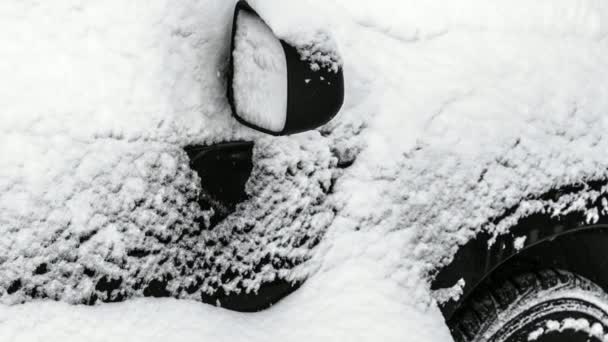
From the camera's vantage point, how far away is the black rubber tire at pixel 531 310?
2043mm

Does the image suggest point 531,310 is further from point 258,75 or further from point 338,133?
point 258,75

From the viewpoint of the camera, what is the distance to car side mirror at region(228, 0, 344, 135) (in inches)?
58.8

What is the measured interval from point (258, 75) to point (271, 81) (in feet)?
0.10

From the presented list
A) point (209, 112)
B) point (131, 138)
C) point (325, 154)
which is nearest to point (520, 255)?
point (325, 154)

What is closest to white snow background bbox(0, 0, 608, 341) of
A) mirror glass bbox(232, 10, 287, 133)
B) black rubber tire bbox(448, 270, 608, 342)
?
mirror glass bbox(232, 10, 287, 133)

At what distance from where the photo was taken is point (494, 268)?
2027mm

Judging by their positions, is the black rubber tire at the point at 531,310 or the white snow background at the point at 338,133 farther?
the black rubber tire at the point at 531,310

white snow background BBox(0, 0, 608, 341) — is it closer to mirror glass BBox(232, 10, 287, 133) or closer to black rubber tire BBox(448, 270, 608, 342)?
mirror glass BBox(232, 10, 287, 133)

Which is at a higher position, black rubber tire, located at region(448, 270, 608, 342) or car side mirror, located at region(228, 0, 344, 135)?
car side mirror, located at region(228, 0, 344, 135)

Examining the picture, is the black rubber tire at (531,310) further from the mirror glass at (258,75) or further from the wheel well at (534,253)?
the mirror glass at (258,75)

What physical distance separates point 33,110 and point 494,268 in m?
1.29

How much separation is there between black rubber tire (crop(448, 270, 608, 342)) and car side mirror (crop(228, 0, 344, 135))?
877 millimetres

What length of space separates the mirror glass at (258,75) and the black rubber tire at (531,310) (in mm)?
925

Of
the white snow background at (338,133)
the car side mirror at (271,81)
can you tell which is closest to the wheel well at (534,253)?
the white snow background at (338,133)
